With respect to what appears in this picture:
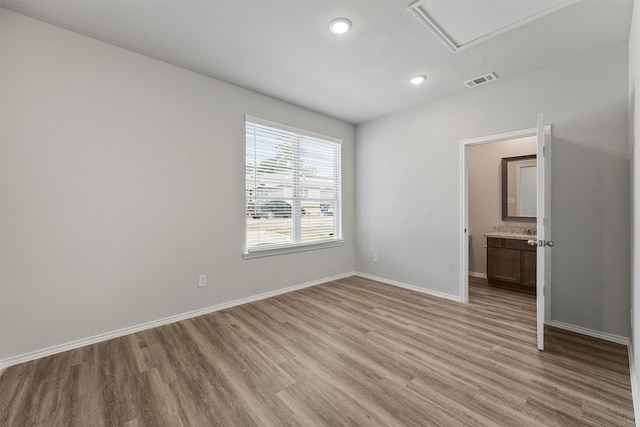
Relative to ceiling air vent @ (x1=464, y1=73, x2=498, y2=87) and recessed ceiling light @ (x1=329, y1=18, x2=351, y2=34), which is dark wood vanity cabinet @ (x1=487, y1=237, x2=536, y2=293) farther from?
recessed ceiling light @ (x1=329, y1=18, x2=351, y2=34)

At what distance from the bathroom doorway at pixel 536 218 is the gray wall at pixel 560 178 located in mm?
71

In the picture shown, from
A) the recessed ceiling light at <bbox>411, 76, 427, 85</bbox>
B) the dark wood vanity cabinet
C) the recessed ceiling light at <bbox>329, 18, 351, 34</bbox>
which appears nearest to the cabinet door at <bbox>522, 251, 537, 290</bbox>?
the dark wood vanity cabinet

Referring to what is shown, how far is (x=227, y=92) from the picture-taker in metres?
3.33

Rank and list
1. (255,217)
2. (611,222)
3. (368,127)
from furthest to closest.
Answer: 1. (368,127)
2. (255,217)
3. (611,222)

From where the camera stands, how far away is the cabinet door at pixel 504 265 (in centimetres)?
395

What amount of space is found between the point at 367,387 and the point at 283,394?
568mm

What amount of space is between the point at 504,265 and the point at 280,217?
337 centimetres

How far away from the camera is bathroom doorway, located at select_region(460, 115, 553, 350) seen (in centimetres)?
234

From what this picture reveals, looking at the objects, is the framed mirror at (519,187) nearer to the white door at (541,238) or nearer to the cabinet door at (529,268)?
the cabinet door at (529,268)

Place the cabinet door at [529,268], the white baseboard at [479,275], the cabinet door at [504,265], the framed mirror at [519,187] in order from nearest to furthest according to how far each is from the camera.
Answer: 1. the cabinet door at [529,268]
2. the cabinet door at [504,265]
3. the framed mirror at [519,187]
4. the white baseboard at [479,275]

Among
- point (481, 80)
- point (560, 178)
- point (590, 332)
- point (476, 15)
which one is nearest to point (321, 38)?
point (476, 15)

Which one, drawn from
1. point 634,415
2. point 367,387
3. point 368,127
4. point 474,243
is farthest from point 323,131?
point 634,415

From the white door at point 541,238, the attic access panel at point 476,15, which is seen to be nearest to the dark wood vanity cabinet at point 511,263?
the white door at point 541,238

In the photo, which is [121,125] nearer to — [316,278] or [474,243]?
[316,278]
